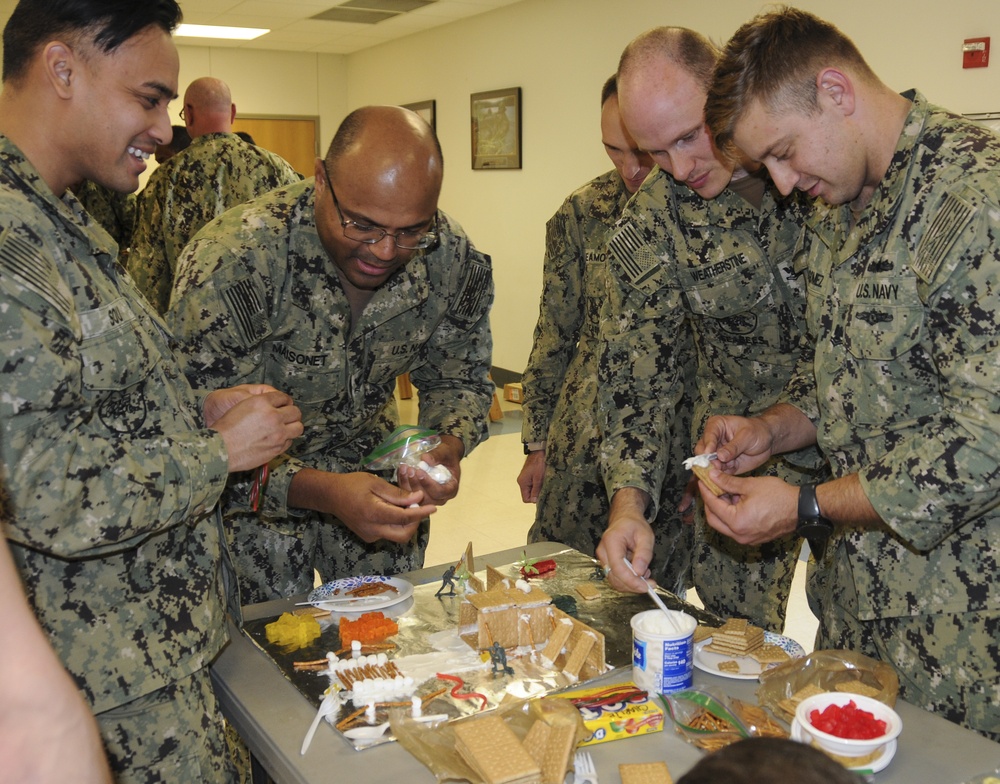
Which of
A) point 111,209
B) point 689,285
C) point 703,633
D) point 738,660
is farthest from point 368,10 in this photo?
point 738,660

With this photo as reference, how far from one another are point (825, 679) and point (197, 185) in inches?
141

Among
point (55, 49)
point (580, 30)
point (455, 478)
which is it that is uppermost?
point (580, 30)

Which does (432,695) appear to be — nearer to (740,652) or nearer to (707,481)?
(740,652)

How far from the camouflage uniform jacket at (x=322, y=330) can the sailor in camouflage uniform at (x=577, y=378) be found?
2.07ft

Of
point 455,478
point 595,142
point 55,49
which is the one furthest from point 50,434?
point 595,142

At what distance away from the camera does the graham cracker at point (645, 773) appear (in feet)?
4.46

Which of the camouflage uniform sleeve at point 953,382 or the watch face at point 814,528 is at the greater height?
the camouflage uniform sleeve at point 953,382

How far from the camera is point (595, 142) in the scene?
24.7ft

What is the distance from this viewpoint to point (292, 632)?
189cm

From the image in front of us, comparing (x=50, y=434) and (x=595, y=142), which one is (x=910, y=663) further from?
(x=595, y=142)

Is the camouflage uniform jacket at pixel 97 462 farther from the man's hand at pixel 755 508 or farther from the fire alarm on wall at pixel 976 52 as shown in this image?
the fire alarm on wall at pixel 976 52

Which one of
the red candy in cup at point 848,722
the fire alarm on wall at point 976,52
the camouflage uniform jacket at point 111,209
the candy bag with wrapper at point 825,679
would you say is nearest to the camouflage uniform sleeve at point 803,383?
the candy bag with wrapper at point 825,679

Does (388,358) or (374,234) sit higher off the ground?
(374,234)

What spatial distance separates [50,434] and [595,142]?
6.61m
